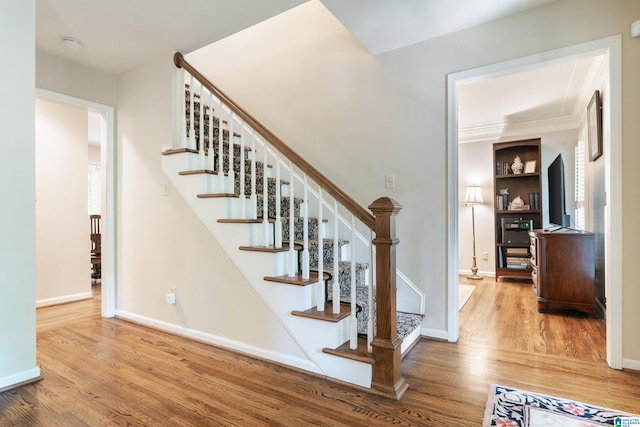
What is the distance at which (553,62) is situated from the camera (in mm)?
2297

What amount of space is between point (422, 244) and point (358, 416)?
4.72 feet

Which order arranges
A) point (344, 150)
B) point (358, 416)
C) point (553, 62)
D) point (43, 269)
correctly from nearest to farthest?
point (358, 416) → point (553, 62) → point (344, 150) → point (43, 269)

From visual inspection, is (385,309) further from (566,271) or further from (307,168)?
(566,271)

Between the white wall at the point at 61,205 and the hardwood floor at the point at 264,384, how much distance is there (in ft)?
5.01

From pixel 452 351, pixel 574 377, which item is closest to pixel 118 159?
pixel 452 351

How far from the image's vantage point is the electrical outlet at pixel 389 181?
9.25ft

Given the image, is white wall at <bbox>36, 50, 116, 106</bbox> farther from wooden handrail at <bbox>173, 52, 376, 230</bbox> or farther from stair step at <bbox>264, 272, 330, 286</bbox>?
stair step at <bbox>264, 272, 330, 286</bbox>

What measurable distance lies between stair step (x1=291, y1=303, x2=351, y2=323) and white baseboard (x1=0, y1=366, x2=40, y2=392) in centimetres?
161

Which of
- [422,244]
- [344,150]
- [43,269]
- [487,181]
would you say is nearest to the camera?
[422,244]

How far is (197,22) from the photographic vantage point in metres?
2.52

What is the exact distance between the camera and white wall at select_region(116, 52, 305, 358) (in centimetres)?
248

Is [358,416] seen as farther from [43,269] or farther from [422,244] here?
[43,269]

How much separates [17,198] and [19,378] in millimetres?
1079

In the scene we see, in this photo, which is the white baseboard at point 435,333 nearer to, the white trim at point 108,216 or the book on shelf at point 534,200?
the white trim at point 108,216
